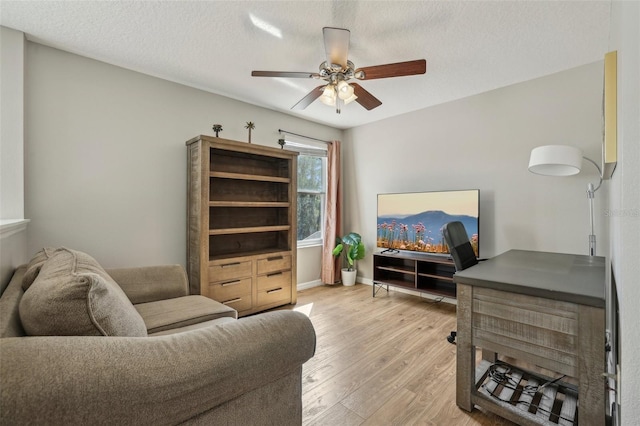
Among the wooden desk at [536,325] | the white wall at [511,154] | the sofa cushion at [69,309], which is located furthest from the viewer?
the white wall at [511,154]

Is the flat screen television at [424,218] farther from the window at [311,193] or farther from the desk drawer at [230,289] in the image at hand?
the desk drawer at [230,289]

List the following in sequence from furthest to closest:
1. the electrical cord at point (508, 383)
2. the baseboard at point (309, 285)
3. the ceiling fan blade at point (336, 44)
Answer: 1. the baseboard at point (309, 285)
2. the ceiling fan blade at point (336, 44)
3. the electrical cord at point (508, 383)

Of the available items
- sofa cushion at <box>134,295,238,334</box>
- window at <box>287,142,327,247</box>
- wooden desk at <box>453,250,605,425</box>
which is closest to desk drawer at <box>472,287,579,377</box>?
wooden desk at <box>453,250,605,425</box>

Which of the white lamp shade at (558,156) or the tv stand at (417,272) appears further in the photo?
the tv stand at (417,272)

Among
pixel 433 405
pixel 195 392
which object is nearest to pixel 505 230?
pixel 433 405

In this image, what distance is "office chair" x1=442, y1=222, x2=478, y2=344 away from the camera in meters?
1.96

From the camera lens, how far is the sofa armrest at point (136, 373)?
1.94ft

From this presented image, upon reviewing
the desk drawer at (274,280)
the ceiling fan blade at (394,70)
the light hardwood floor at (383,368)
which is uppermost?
the ceiling fan blade at (394,70)

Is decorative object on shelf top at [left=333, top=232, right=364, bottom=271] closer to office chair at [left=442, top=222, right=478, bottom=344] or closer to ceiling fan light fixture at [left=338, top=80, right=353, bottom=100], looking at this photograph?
office chair at [left=442, top=222, right=478, bottom=344]

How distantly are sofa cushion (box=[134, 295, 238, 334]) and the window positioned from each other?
223 centimetres

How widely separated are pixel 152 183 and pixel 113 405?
2.64m

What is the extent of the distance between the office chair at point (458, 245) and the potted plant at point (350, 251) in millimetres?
1988

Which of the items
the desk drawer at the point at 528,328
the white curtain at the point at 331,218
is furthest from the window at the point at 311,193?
the desk drawer at the point at 528,328

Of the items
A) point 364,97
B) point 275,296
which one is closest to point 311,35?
point 364,97
